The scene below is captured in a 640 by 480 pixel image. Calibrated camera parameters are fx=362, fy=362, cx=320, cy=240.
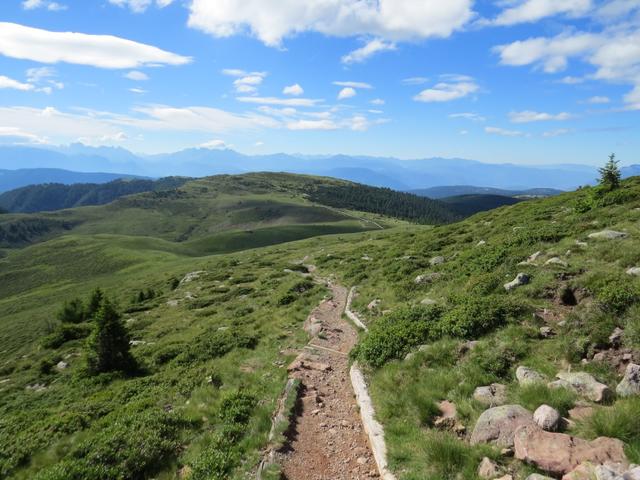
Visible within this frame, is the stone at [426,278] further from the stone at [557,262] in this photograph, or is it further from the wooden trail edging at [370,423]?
the wooden trail edging at [370,423]

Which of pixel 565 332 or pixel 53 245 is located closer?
pixel 565 332

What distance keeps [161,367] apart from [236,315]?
25.2ft

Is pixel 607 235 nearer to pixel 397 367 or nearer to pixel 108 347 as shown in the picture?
pixel 397 367

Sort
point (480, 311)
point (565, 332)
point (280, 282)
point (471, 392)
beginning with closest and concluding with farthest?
point (471, 392) < point (565, 332) < point (480, 311) < point (280, 282)

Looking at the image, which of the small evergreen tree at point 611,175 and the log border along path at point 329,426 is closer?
the log border along path at point 329,426

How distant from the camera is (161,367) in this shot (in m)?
19.5

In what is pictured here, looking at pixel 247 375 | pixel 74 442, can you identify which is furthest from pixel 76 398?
pixel 247 375

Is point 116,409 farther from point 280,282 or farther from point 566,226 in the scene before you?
point 566,226

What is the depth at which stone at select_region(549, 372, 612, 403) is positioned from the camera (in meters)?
7.80

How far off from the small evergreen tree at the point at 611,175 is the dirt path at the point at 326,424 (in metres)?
28.1

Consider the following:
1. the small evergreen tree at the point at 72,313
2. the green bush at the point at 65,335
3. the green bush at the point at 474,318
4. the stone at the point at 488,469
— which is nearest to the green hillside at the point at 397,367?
the green bush at the point at 474,318

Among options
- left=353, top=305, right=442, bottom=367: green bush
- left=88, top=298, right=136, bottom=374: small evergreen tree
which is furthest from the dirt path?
left=88, top=298, right=136, bottom=374: small evergreen tree

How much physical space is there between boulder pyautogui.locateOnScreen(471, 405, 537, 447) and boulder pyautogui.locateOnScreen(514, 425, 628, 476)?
1.22ft

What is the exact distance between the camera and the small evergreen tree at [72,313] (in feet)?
143
